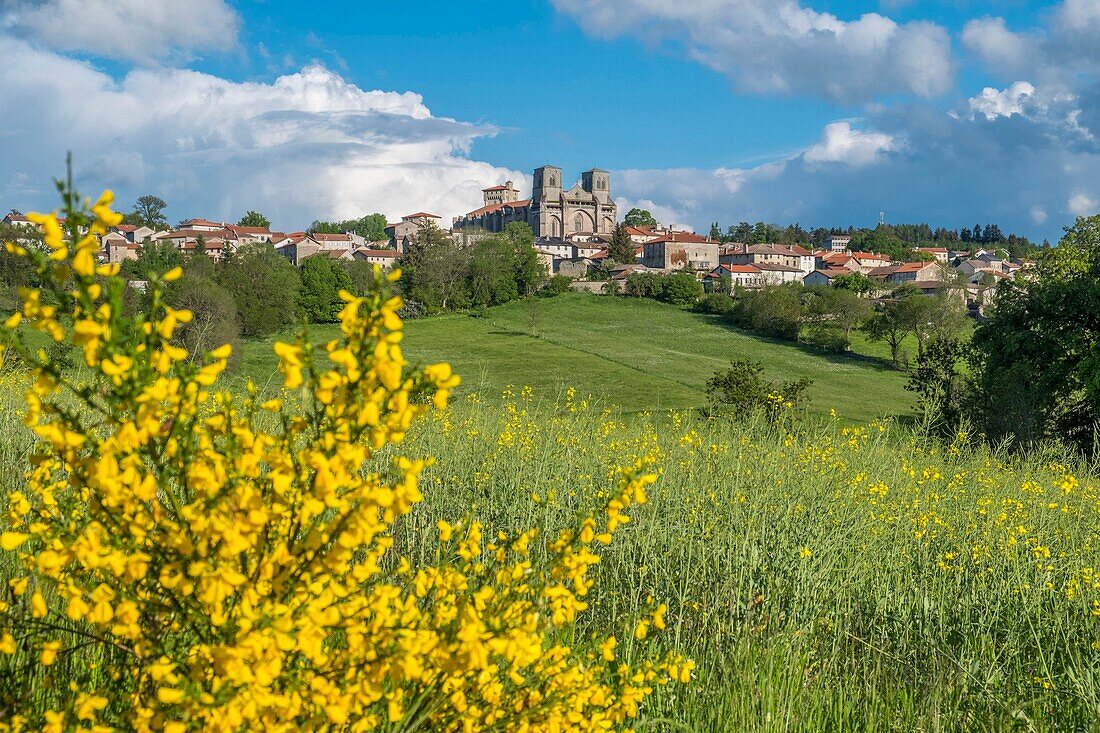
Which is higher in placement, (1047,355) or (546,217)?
(546,217)

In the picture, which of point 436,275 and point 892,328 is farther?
point 436,275

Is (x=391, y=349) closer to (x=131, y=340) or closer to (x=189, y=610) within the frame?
(x=131, y=340)

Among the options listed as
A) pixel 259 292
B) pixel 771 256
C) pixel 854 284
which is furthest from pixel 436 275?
pixel 771 256

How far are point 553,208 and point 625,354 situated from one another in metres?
93.7

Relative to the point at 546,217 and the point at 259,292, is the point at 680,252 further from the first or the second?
the point at 259,292

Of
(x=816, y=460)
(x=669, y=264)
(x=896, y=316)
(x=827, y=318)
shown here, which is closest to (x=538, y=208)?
(x=669, y=264)

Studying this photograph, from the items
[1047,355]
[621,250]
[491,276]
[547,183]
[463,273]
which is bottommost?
[1047,355]

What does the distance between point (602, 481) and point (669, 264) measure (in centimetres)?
10858

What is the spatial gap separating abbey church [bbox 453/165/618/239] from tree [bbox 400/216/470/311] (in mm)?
60925

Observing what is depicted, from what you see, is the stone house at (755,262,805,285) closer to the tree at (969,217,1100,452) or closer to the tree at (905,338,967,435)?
the tree at (905,338,967,435)

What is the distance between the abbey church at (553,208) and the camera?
14475 centimetres

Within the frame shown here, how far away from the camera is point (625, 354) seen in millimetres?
55406

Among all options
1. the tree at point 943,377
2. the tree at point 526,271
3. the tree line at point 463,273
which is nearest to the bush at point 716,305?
the tree at point 526,271

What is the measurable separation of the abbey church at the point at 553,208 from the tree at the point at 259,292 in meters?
79.2
